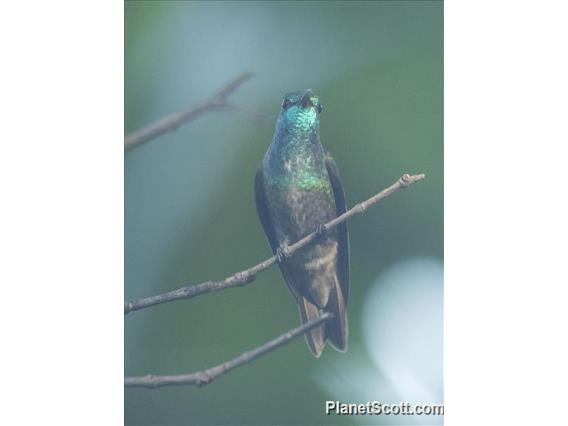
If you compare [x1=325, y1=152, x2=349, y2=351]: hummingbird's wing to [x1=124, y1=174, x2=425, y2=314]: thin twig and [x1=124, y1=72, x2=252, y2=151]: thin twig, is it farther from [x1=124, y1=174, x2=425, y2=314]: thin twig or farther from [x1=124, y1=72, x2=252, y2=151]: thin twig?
[x1=124, y1=72, x2=252, y2=151]: thin twig

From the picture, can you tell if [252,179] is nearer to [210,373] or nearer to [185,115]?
[185,115]

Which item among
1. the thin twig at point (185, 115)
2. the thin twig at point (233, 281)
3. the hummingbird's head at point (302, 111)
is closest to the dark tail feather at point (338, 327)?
the thin twig at point (233, 281)

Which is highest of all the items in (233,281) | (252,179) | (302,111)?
(302,111)

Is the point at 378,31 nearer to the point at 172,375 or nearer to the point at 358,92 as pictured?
the point at 358,92

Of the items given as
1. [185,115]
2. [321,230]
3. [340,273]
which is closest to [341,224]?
[321,230]

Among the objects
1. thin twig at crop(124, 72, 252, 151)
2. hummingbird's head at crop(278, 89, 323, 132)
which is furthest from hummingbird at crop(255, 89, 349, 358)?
thin twig at crop(124, 72, 252, 151)

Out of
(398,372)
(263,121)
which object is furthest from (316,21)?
(398,372)
